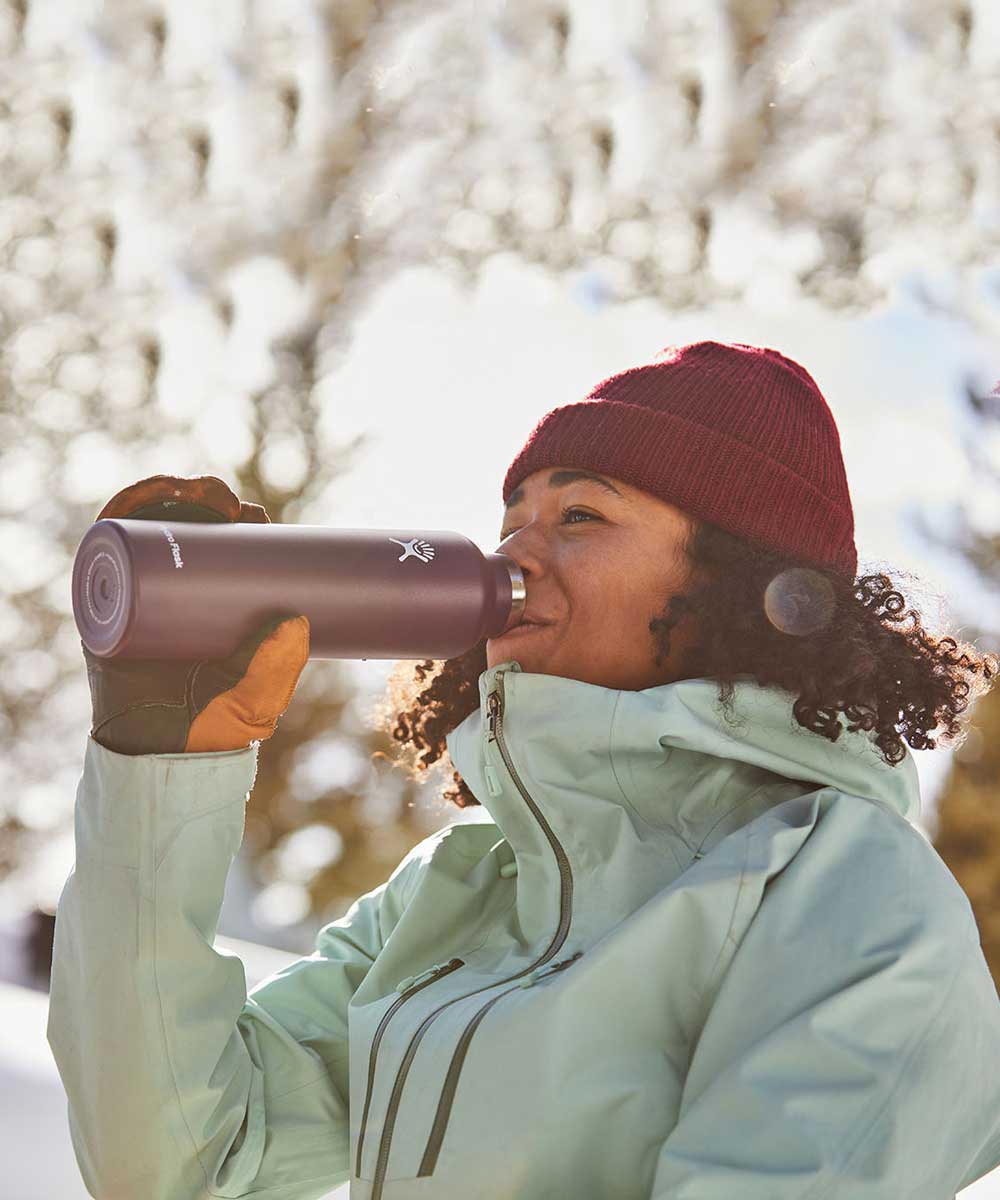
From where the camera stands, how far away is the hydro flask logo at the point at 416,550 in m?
1.19

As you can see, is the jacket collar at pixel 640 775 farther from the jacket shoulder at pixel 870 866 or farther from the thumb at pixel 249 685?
the thumb at pixel 249 685

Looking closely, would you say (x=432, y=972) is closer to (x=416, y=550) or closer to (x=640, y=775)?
(x=640, y=775)

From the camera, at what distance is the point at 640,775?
1.18m

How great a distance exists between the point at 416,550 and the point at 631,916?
346 millimetres

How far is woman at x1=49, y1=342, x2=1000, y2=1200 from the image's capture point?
3.14 ft

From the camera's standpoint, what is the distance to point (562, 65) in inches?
160

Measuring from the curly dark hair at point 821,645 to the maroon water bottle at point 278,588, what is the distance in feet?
0.64

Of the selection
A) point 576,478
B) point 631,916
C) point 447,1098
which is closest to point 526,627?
point 576,478

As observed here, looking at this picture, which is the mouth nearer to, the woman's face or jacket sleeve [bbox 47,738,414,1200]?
the woman's face

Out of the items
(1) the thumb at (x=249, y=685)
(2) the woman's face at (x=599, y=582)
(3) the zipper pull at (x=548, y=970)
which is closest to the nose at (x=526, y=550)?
(2) the woman's face at (x=599, y=582)

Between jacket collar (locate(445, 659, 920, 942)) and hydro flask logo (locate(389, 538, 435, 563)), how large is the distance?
0.42 ft

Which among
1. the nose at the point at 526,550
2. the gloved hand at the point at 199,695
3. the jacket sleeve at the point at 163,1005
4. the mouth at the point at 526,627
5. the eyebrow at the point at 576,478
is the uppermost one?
the eyebrow at the point at 576,478

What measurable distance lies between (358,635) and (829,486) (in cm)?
49

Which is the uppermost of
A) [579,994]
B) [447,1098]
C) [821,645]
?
[821,645]
